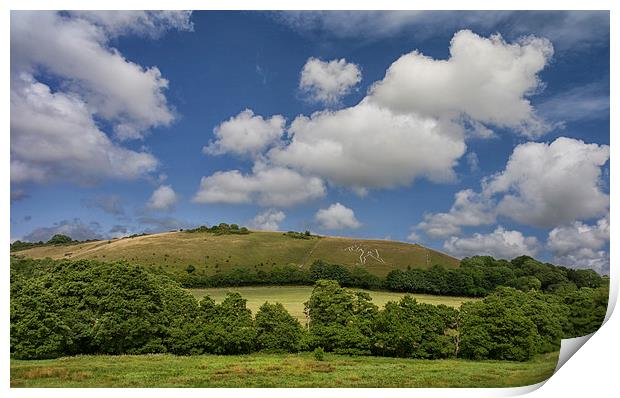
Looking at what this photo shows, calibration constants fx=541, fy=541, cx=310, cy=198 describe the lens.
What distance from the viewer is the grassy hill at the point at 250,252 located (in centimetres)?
2305

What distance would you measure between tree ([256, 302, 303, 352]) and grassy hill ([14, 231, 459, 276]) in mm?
3152

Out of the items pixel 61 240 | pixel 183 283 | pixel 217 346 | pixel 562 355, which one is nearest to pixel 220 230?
pixel 183 283

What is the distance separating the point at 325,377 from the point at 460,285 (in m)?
7.65

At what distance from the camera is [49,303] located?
1941 cm

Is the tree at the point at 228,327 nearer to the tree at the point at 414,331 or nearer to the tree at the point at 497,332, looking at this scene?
the tree at the point at 414,331

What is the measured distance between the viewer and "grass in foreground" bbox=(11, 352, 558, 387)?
669 inches

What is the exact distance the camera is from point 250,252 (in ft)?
78.2

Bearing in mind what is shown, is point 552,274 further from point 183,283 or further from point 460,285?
point 183,283

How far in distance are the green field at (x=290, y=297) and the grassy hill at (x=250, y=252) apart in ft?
3.76

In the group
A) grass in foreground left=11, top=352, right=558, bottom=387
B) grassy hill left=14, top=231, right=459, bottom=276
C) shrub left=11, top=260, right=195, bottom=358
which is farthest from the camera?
grassy hill left=14, top=231, right=459, bottom=276

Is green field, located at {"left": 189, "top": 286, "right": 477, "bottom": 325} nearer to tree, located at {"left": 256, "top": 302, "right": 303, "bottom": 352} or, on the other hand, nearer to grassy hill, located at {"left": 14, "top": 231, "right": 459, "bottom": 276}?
tree, located at {"left": 256, "top": 302, "right": 303, "bottom": 352}

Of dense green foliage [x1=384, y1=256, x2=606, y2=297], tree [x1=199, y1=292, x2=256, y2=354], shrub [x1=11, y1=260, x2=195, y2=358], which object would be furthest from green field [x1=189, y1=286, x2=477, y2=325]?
shrub [x1=11, y1=260, x2=195, y2=358]
